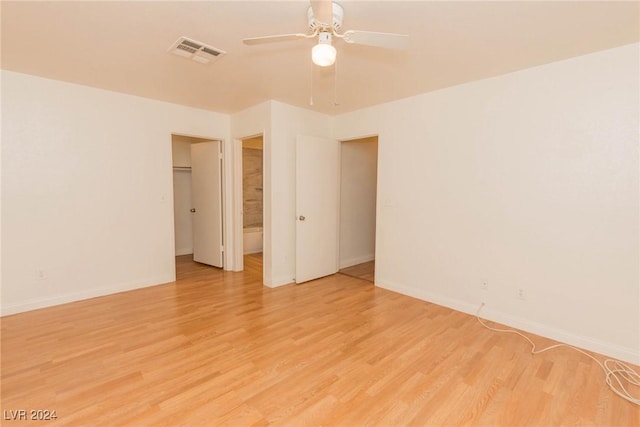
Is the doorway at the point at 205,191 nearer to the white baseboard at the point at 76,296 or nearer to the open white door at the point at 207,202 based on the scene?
the open white door at the point at 207,202

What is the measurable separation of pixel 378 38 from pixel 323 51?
381 mm

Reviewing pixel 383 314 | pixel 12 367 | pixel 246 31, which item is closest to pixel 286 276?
pixel 383 314

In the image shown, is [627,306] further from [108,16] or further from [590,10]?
[108,16]

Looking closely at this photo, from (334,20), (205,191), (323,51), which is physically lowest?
(205,191)

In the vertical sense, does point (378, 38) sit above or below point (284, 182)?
above

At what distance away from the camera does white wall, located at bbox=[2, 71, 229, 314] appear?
10.1 feet

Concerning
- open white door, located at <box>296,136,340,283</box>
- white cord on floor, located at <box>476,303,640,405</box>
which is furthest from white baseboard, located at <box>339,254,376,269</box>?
white cord on floor, located at <box>476,303,640,405</box>

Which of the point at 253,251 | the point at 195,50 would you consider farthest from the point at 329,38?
the point at 253,251

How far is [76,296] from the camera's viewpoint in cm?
345

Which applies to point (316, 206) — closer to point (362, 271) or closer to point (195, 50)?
point (362, 271)

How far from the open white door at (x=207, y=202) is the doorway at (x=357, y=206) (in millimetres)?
1965

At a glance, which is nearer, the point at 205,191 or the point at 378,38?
the point at 378,38

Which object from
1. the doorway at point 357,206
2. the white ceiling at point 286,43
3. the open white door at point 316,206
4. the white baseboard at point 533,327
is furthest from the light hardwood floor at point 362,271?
the white ceiling at point 286,43

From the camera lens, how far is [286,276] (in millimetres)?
4184
